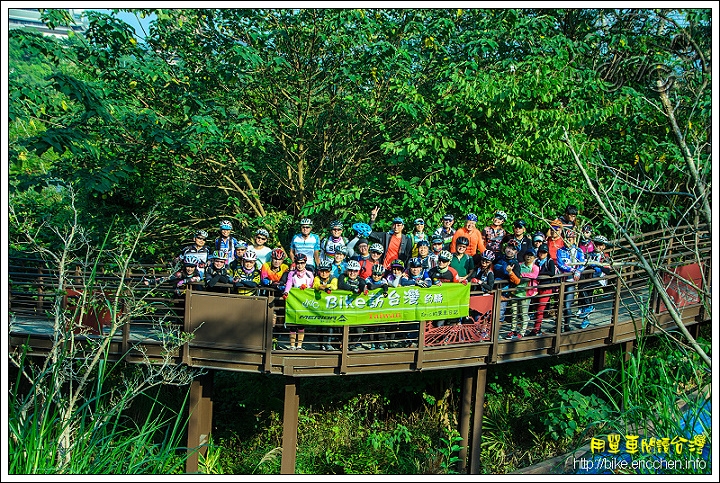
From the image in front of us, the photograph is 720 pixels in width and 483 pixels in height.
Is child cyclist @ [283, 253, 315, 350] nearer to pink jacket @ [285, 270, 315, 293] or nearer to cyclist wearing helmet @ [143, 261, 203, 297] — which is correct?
pink jacket @ [285, 270, 315, 293]

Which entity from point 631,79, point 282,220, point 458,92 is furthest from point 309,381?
point 631,79

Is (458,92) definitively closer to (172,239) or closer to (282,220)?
(282,220)

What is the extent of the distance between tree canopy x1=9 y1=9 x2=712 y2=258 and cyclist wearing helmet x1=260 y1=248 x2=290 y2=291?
1.78m

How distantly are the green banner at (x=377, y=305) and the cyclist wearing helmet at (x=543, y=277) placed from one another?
1.27m

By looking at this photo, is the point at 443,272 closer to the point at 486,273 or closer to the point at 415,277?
the point at 415,277

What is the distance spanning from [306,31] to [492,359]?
5.89 metres

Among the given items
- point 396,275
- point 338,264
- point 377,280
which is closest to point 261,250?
point 338,264

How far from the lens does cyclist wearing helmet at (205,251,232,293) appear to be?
28.9 feet

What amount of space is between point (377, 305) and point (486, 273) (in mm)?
1675

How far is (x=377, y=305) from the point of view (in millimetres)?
8953

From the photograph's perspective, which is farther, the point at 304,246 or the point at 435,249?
the point at 435,249

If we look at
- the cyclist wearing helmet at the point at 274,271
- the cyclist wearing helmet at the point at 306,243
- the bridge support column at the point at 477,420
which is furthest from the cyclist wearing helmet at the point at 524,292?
the cyclist wearing helmet at the point at 274,271

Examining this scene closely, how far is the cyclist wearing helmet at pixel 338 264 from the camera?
8.91 m

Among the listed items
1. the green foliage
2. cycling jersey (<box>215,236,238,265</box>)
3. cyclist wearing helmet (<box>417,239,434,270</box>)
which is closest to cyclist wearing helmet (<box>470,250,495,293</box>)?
cyclist wearing helmet (<box>417,239,434,270</box>)
